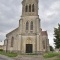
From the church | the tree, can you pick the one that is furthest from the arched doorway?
the tree

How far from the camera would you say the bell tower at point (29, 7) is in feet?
156

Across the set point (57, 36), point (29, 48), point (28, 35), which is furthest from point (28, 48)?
point (57, 36)

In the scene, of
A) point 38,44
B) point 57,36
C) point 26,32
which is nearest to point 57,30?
point 57,36

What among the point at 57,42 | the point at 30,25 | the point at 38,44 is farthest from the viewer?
the point at 30,25

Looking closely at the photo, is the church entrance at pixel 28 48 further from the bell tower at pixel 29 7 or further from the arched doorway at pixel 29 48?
the bell tower at pixel 29 7

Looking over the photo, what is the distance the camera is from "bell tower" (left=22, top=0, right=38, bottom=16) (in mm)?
47562

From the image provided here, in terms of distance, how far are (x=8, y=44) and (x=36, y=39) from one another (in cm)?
895

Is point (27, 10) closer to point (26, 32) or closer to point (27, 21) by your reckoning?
point (27, 21)

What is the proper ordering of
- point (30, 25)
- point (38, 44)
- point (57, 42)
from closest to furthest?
1. point (57, 42)
2. point (38, 44)
3. point (30, 25)

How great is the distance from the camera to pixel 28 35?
149 feet

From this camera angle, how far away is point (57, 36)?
39.4 m

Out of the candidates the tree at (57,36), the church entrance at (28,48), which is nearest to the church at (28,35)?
the church entrance at (28,48)

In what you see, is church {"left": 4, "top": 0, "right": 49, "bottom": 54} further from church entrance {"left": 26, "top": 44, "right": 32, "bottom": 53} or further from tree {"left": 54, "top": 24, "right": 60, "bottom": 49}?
tree {"left": 54, "top": 24, "right": 60, "bottom": 49}

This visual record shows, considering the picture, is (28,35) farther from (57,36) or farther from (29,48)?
(57,36)
